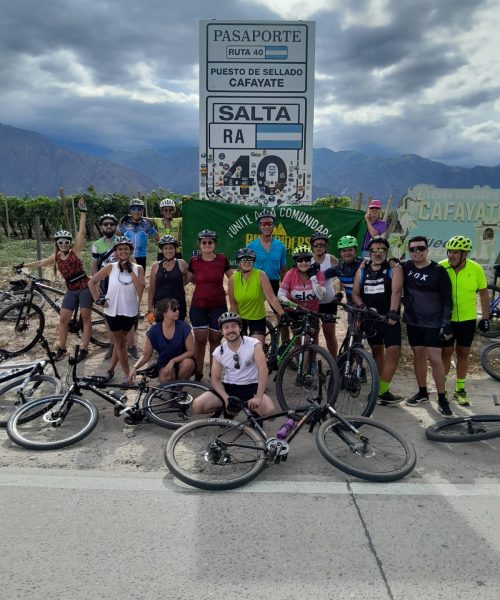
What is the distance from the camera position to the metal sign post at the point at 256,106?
28.3ft

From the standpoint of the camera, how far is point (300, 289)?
231 inches

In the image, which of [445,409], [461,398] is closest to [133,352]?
[445,409]

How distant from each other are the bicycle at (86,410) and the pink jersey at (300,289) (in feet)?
5.26

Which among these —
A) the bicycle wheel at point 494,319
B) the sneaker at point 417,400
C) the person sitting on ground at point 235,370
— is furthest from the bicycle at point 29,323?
the bicycle wheel at point 494,319

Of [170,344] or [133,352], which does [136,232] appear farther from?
[170,344]

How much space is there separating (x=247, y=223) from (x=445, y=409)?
4.79m

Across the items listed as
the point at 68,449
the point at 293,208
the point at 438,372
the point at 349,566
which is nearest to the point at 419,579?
the point at 349,566

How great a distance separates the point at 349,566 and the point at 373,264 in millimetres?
3420

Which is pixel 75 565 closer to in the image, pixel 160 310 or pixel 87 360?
pixel 160 310

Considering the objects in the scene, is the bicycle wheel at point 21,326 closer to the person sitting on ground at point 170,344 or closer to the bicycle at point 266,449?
the person sitting on ground at point 170,344

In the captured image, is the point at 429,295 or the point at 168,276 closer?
the point at 429,295

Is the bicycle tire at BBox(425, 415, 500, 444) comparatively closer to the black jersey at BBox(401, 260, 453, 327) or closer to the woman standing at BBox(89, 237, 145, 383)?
the black jersey at BBox(401, 260, 453, 327)

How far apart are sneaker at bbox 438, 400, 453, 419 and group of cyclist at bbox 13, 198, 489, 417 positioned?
0.01 m

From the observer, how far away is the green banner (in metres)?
8.56
